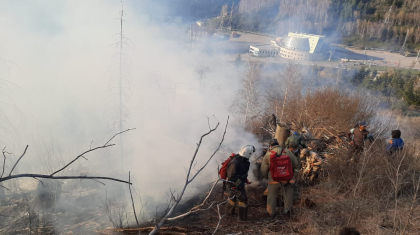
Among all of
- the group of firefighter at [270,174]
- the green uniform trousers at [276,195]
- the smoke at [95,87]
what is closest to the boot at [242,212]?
the group of firefighter at [270,174]

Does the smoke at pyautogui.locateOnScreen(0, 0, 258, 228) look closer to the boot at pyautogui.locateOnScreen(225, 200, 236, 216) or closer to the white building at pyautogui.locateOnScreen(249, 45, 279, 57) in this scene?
the boot at pyautogui.locateOnScreen(225, 200, 236, 216)

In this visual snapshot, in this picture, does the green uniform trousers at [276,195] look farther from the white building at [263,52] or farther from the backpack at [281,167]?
the white building at [263,52]

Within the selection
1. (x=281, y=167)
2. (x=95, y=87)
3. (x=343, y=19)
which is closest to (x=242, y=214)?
(x=281, y=167)

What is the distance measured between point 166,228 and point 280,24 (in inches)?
2247

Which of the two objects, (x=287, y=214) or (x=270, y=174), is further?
(x=287, y=214)

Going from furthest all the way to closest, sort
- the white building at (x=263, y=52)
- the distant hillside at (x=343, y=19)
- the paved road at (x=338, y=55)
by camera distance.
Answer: the distant hillside at (x=343, y=19), the white building at (x=263, y=52), the paved road at (x=338, y=55)

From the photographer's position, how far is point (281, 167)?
452 cm

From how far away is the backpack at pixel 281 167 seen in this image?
447 cm

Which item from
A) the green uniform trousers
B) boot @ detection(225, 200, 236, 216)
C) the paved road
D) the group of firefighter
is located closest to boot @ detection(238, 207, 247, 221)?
the group of firefighter

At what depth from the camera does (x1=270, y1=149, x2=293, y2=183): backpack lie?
447 cm

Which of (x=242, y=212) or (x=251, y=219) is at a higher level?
(x=242, y=212)

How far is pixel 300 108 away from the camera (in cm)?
1027

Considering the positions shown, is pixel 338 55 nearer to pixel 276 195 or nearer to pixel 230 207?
pixel 276 195

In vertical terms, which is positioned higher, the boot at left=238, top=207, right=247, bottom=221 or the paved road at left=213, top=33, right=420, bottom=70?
the paved road at left=213, top=33, right=420, bottom=70
